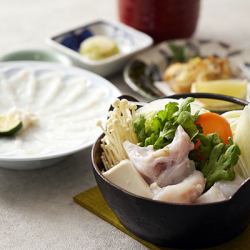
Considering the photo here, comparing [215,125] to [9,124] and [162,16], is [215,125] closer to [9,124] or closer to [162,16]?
[9,124]

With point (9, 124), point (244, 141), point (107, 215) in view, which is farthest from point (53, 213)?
point (244, 141)

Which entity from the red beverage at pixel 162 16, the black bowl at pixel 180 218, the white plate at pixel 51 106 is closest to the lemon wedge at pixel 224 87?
the white plate at pixel 51 106

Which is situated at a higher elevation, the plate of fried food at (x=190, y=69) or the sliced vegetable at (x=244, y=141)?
the sliced vegetable at (x=244, y=141)

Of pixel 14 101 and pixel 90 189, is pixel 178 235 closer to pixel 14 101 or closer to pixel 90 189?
pixel 90 189

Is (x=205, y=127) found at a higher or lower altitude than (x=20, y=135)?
higher

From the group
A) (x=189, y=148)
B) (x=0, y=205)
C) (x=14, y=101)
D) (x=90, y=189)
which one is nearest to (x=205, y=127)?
(x=189, y=148)

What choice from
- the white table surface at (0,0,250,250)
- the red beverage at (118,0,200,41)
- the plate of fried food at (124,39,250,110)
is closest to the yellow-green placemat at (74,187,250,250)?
the white table surface at (0,0,250,250)

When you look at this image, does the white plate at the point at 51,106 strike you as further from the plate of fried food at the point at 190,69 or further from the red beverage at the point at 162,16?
the red beverage at the point at 162,16
